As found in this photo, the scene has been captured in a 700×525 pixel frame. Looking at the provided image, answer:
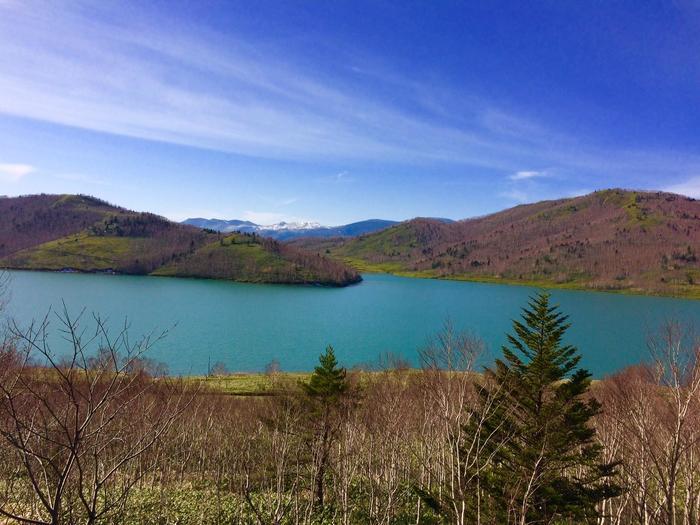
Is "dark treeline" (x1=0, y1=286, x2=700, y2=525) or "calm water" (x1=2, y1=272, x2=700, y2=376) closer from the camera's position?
"dark treeline" (x1=0, y1=286, x2=700, y2=525)

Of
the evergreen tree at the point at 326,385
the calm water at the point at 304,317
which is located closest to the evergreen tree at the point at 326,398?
the evergreen tree at the point at 326,385

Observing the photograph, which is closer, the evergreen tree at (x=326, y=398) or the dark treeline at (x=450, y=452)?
the dark treeline at (x=450, y=452)

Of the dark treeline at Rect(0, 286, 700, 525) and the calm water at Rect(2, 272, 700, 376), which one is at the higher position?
the dark treeline at Rect(0, 286, 700, 525)

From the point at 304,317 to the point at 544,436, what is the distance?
98671mm

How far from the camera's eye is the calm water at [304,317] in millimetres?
74375

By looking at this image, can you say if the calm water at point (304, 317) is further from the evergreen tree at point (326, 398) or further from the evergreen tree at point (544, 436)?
the evergreen tree at point (544, 436)

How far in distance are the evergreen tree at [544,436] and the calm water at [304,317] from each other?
127 ft

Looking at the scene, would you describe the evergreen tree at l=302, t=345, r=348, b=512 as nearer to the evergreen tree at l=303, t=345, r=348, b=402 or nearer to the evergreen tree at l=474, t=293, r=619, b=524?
the evergreen tree at l=303, t=345, r=348, b=402

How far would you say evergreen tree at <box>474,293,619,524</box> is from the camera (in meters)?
15.3

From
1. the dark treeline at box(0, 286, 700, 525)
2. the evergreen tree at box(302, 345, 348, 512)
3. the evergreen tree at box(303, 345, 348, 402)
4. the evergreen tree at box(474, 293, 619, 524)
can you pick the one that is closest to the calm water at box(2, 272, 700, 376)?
the evergreen tree at box(303, 345, 348, 402)

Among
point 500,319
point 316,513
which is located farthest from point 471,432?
point 500,319

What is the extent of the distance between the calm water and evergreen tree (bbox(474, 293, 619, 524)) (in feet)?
127

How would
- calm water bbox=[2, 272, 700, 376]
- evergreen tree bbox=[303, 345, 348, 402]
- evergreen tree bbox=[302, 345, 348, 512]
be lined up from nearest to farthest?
evergreen tree bbox=[302, 345, 348, 512] → evergreen tree bbox=[303, 345, 348, 402] → calm water bbox=[2, 272, 700, 376]

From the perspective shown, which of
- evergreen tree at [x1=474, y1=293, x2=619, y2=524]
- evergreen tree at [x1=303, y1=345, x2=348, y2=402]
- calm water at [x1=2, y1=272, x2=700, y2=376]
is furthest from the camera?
calm water at [x1=2, y1=272, x2=700, y2=376]
